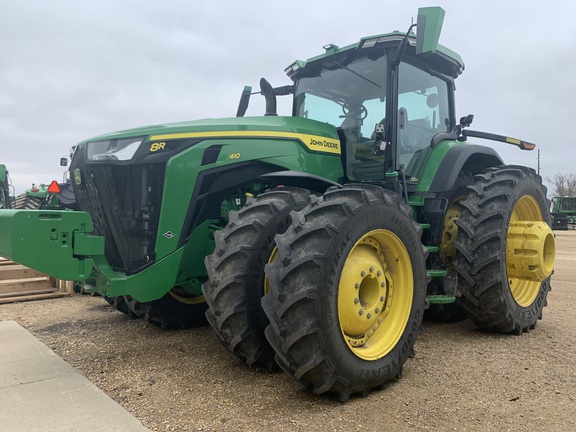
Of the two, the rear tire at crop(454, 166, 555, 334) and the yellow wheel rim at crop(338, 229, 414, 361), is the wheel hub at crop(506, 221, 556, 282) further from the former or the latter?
the yellow wheel rim at crop(338, 229, 414, 361)

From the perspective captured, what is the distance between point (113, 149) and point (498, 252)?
338 centimetres

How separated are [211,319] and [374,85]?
8.81 feet

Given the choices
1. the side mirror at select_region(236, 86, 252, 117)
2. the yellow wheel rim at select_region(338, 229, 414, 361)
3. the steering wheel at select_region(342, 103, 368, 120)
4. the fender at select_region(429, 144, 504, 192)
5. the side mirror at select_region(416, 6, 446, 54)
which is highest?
the side mirror at select_region(416, 6, 446, 54)

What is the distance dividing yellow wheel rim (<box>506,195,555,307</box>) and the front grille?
10.9 feet

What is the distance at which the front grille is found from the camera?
3479 mm

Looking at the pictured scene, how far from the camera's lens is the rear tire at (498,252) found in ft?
14.0

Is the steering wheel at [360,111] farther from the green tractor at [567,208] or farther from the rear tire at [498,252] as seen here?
the green tractor at [567,208]

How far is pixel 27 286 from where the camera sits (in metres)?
6.58

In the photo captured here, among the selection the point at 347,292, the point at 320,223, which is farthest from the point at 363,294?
the point at 320,223

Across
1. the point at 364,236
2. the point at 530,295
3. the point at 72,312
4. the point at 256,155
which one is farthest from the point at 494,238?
the point at 72,312

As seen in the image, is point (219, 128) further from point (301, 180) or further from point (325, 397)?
point (325, 397)

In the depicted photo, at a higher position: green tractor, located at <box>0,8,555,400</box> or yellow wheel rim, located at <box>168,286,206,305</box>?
green tractor, located at <box>0,8,555,400</box>

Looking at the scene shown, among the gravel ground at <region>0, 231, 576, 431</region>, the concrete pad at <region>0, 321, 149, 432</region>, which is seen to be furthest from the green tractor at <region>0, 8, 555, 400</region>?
the concrete pad at <region>0, 321, 149, 432</region>

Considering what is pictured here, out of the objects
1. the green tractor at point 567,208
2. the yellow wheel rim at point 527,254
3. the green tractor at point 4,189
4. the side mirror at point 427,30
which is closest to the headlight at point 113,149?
the side mirror at point 427,30
